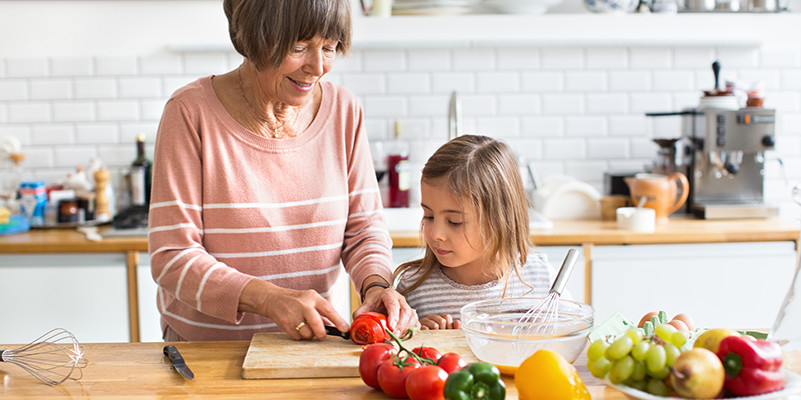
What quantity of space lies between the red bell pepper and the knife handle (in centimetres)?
90

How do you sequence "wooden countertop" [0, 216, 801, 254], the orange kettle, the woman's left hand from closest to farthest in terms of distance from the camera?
the woman's left hand < "wooden countertop" [0, 216, 801, 254] < the orange kettle

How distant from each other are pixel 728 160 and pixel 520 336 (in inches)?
86.7

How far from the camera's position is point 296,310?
1465mm

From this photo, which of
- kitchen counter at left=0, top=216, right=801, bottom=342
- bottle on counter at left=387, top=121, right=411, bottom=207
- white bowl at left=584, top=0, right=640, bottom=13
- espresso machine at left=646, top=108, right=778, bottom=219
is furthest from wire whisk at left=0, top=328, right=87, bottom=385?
white bowl at left=584, top=0, right=640, bottom=13

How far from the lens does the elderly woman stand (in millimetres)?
1514

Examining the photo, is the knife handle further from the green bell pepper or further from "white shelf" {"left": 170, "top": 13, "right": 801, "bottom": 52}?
"white shelf" {"left": 170, "top": 13, "right": 801, "bottom": 52}

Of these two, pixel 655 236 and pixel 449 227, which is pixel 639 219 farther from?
pixel 449 227

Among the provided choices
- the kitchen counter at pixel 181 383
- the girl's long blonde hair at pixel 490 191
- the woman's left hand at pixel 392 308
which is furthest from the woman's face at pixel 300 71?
the kitchen counter at pixel 181 383

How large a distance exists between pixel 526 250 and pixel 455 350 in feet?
1.50

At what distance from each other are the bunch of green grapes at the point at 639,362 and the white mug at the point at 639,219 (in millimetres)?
1827

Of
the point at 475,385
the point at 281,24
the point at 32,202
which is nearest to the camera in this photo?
the point at 475,385

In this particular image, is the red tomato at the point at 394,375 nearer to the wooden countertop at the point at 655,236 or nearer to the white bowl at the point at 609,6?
the wooden countertop at the point at 655,236

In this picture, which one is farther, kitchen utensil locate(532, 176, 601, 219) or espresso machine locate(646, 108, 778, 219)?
kitchen utensil locate(532, 176, 601, 219)

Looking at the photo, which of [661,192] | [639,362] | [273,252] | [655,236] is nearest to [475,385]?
[639,362]
